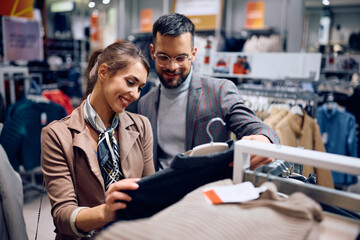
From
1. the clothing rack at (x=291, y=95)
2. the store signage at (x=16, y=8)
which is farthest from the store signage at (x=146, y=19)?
the clothing rack at (x=291, y=95)

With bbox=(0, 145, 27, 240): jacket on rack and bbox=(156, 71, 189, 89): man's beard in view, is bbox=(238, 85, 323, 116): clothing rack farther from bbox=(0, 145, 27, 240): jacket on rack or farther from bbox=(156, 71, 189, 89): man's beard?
bbox=(0, 145, 27, 240): jacket on rack

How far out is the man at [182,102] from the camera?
62.9 inches

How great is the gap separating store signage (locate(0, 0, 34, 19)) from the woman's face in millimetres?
2413

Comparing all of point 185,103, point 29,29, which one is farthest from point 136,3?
point 185,103

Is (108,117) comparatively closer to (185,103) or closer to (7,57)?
(185,103)

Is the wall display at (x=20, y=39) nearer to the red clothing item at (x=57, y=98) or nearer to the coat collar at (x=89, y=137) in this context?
the red clothing item at (x=57, y=98)

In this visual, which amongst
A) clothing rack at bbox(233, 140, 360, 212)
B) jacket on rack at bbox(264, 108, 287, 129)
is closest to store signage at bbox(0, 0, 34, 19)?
jacket on rack at bbox(264, 108, 287, 129)

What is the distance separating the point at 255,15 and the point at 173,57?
15.1 feet

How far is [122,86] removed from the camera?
1.27 meters

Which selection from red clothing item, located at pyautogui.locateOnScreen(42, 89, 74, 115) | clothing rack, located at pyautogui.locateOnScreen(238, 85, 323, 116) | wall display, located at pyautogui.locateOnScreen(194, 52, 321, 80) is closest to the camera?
clothing rack, located at pyautogui.locateOnScreen(238, 85, 323, 116)

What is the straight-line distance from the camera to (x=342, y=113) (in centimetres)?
326

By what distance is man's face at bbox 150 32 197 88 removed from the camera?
1589mm

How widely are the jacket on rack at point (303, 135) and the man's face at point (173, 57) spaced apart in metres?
0.95

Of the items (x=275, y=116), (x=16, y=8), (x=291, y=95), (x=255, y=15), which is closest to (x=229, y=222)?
(x=275, y=116)
